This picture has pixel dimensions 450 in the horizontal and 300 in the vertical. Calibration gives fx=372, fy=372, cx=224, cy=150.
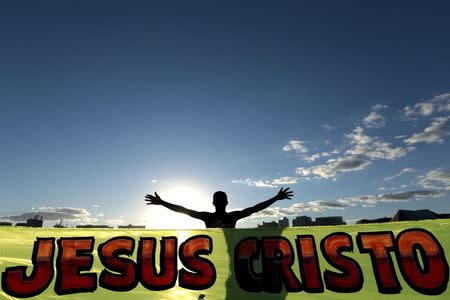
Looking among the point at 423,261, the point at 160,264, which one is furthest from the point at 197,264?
the point at 423,261

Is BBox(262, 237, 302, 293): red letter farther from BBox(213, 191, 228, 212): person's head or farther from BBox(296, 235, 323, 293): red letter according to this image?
BBox(213, 191, 228, 212): person's head

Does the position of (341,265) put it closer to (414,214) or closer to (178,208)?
(178,208)

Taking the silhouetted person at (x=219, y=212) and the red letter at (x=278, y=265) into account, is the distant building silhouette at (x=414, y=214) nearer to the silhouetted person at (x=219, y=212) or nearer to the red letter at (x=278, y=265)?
the silhouetted person at (x=219, y=212)

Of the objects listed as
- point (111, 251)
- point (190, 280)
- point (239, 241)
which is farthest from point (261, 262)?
point (111, 251)

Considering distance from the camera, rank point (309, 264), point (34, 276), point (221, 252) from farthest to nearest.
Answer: point (221, 252)
point (309, 264)
point (34, 276)

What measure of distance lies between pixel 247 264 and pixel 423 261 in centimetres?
261

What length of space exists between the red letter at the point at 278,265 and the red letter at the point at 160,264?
4.52 feet

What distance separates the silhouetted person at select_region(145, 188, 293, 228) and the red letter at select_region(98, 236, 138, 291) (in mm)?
1170

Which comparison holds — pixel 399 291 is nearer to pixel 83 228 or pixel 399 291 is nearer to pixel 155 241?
pixel 155 241

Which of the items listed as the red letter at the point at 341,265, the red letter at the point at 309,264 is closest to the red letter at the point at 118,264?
the red letter at the point at 309,264

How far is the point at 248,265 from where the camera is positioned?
564 centimetres

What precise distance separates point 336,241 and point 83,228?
4.17 m

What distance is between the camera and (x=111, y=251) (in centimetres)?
581

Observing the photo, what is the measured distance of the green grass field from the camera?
17.0ft
